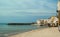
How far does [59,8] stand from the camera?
2216 centimetres

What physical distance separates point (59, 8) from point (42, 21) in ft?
290

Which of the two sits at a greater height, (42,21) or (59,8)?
(59,8)

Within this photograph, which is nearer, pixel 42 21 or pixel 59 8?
pixel 59 8

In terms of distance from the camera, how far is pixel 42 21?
110375mm
